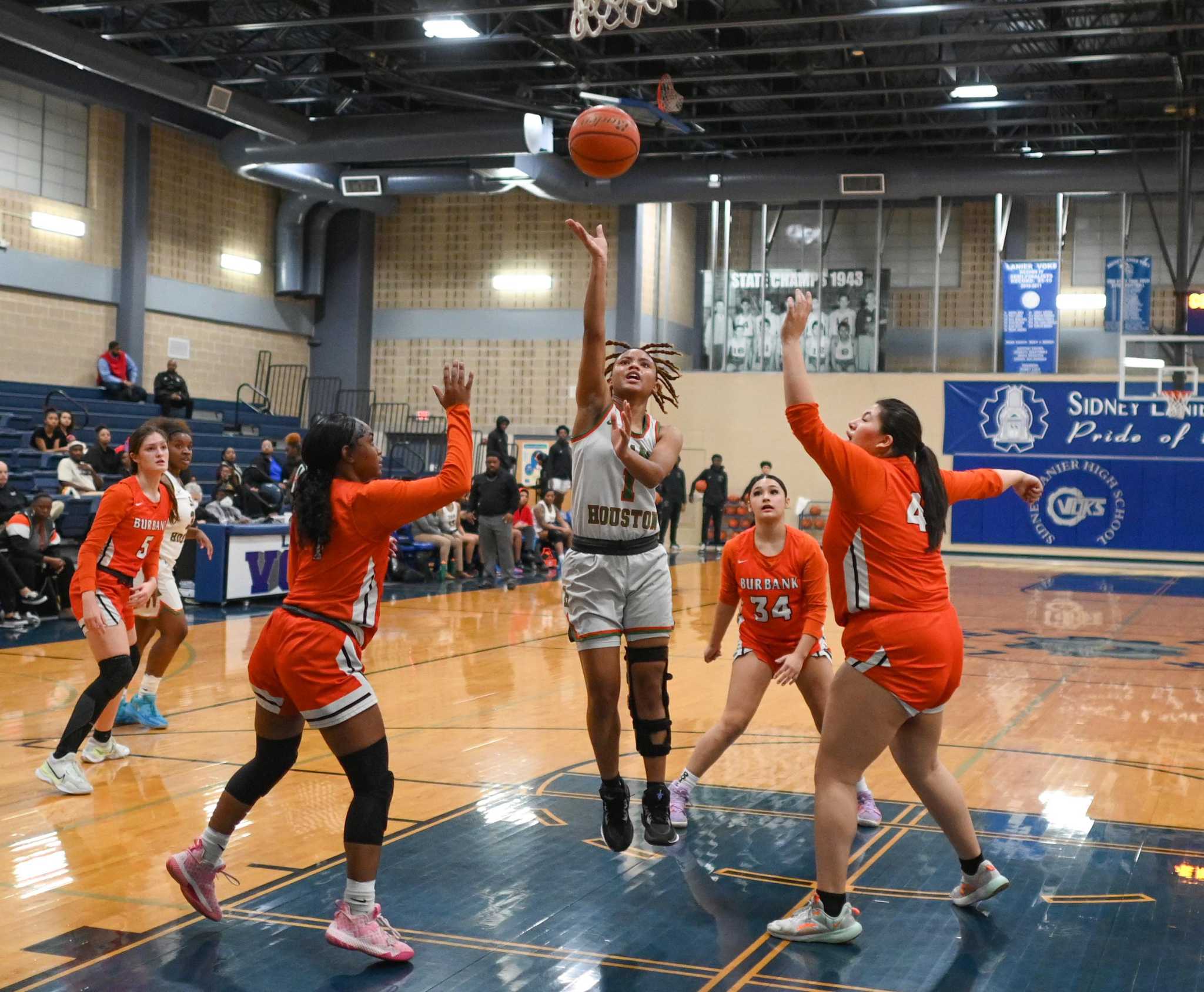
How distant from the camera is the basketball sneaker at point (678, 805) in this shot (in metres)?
5.52

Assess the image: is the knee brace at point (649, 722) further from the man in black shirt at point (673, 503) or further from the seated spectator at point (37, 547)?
the man in black shirt at point (673, 503)

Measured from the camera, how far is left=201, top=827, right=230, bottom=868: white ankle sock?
416cm

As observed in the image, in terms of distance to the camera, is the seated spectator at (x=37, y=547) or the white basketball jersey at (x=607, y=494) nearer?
the white basketball jersey at (x=607, y=494)

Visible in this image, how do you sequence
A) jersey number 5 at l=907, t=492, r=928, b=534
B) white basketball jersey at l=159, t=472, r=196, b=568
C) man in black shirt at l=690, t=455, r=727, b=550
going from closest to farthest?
jersey number 5 at l=907, t=492, r=928, b=534
white basketball jersey at l=159, t=472, r=196, b=568
man in black shirt at l=690, t=455, r=727, b=550

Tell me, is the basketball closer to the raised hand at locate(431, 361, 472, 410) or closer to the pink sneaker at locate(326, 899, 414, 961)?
the raised hand at locate(431, 361, 472, 410)


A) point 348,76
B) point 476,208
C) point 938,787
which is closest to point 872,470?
point 938,787

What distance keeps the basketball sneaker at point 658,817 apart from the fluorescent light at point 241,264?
20.8 metres

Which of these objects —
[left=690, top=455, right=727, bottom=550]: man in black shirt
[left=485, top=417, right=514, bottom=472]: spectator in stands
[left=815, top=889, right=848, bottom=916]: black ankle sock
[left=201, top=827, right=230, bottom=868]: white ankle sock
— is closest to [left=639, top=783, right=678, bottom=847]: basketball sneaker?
[left=815, top=889, right=848, bottom=916]: black ankle sock

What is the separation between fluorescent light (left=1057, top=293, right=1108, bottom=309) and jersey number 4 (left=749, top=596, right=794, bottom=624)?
879 inches

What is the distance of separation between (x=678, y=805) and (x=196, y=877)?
2190 millimetres

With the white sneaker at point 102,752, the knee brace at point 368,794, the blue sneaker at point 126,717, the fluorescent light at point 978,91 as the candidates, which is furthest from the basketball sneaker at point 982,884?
the fluorescent light at point 978,91

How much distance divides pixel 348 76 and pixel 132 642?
16.6m

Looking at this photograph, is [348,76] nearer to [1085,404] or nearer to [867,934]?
[1085,404]

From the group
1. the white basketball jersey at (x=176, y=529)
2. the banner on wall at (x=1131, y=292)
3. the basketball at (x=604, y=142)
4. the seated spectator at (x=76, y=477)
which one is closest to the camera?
the basketball at (x=604, y=142)
